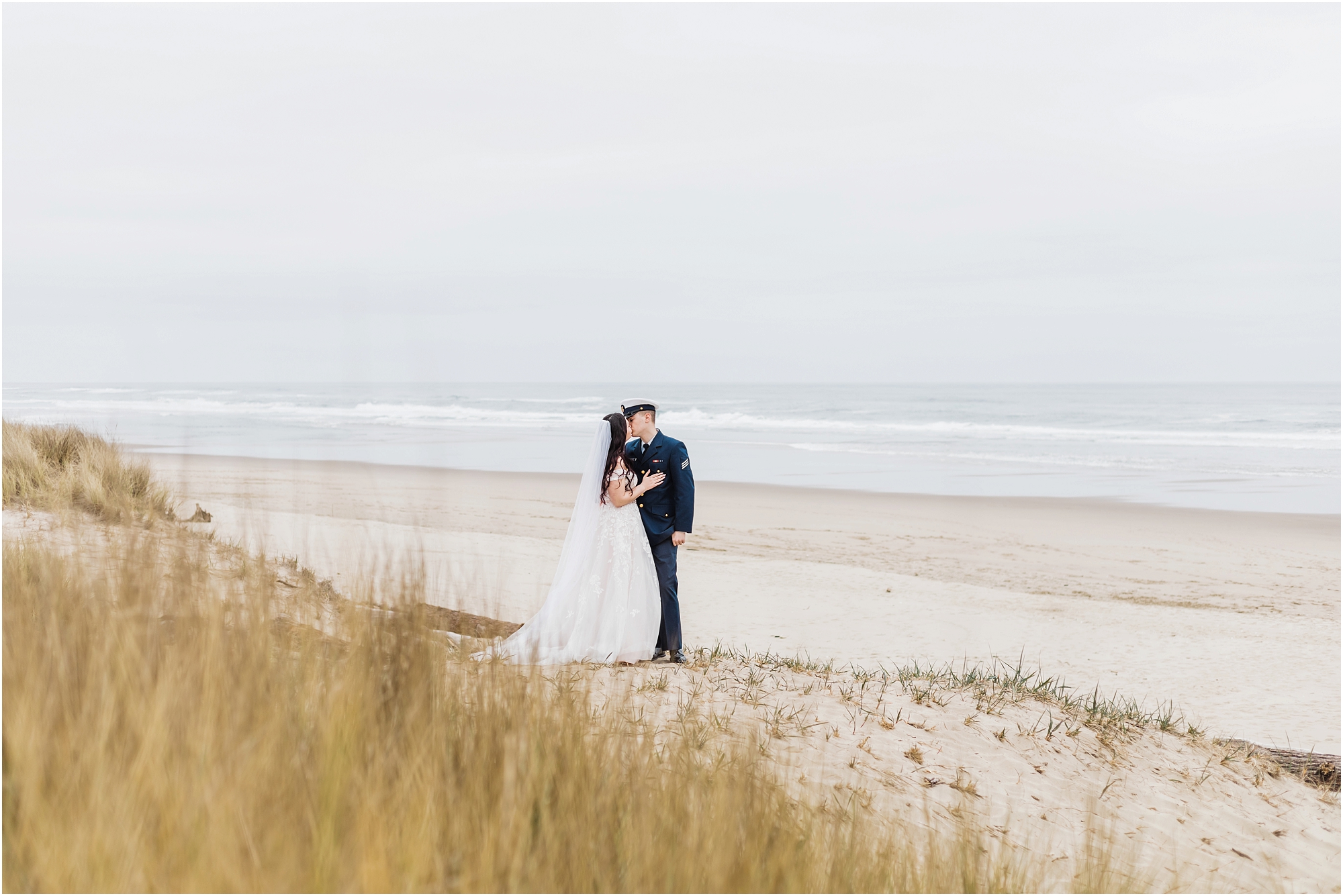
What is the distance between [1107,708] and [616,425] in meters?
3.89

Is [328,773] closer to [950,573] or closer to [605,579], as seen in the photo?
[605,579]

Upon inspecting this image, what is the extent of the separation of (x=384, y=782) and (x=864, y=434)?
131ft

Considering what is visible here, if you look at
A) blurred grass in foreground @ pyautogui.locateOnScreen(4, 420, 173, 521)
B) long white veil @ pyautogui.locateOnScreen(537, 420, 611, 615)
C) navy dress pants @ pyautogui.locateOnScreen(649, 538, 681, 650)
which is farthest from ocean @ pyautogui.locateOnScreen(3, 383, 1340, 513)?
navy dress pants @ pyautogui.locateOnScreen(649, 538, 681, 650)

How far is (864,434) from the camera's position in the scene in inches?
1631

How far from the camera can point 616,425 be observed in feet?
21.5

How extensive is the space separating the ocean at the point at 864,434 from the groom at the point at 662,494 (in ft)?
5.20

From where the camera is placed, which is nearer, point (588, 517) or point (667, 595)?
point (667, 595)

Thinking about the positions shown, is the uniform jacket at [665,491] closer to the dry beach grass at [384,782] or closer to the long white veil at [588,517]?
the long white veil at [588,517]

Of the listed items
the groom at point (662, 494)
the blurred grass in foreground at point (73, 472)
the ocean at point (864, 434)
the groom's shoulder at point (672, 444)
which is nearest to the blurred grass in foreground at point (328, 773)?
the ocean at point (864, 434)

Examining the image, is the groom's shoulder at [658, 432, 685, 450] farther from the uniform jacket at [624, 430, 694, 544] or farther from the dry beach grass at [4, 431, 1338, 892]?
the dry beach grass at [4, 431, 1338, 892]

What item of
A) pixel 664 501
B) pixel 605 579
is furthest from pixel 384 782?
pixel 664 501

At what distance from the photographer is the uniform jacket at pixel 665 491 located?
6621 mm

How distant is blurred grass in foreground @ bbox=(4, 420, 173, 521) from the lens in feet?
29.5

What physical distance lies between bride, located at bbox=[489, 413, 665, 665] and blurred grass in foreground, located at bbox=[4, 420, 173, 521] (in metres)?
3.81
